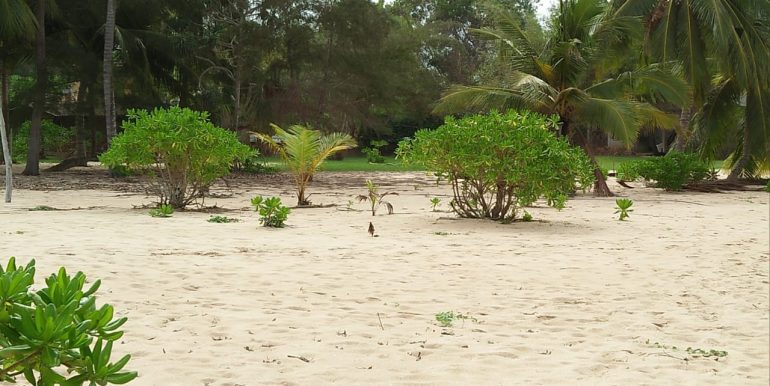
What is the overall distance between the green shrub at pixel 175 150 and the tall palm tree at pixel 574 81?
283 inches

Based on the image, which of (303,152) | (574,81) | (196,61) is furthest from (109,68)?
(574,81)

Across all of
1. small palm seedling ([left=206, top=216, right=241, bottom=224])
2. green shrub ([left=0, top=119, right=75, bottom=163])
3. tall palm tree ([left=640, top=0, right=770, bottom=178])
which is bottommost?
small palm seedling ([left=206, top=216, right=241, bottom=224])

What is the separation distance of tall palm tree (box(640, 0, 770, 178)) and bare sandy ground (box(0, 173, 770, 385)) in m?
9.07

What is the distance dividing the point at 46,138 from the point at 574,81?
24393 millimetres

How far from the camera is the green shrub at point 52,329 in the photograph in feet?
5.74

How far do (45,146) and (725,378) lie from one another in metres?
36.3

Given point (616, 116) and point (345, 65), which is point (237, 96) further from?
point (616, 116)

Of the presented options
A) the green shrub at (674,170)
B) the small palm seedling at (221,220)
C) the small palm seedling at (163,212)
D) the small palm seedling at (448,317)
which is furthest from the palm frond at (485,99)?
the small palm seedling at (448,317)

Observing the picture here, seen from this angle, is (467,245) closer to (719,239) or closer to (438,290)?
(438,290)

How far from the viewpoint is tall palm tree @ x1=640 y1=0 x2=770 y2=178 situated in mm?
18516

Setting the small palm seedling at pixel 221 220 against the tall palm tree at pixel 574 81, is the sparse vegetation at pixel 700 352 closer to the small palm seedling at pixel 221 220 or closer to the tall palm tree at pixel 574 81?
the small palm seedling at pixel 221 220

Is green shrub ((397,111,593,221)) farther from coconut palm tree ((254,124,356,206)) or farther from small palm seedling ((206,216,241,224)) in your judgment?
coconut palm tree ((254,124,356,206))

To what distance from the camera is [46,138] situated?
33688mm

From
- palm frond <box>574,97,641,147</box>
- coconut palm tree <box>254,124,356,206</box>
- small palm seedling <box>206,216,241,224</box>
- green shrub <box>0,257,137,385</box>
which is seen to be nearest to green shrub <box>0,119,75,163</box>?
coconut palm tree <box>254,124,356,206</box>
